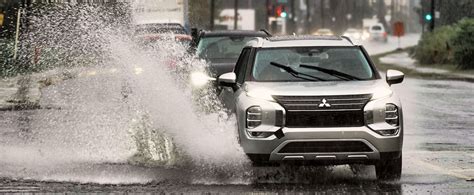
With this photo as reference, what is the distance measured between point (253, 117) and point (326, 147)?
0.78 meters

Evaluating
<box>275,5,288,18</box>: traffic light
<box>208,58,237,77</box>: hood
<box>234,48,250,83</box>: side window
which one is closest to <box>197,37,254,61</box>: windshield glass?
<box>208,58,237,77</box>: hood

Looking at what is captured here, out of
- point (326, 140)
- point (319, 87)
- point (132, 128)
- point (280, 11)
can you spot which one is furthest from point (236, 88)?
point (280, 11)

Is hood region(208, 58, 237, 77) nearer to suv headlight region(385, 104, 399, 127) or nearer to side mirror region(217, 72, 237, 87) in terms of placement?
side mirror region(217, 72, 237, 87)

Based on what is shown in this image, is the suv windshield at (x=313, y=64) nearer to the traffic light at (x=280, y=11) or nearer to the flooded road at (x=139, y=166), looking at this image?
the flooded road at (x=139, y=166)

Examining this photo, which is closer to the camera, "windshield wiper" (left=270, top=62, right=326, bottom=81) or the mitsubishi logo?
the mitsubishi logo

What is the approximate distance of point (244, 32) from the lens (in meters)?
20.5

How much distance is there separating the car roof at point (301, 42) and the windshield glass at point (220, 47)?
715cm

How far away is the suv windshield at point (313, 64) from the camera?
11.6 metres

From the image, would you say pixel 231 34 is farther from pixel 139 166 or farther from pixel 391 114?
pixel 391 114

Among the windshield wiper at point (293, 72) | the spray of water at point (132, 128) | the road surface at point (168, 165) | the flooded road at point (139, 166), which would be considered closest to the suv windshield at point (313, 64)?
the windshield wiper at point (293, 72)

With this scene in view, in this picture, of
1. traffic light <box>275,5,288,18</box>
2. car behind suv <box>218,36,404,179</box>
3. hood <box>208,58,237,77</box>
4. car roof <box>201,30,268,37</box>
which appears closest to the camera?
car behind suv <box>218,36,404,179</box>

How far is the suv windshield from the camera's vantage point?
11.6 meters

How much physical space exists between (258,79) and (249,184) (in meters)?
1.40

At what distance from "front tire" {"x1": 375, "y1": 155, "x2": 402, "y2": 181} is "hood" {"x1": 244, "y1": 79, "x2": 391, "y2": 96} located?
2.37 ft
